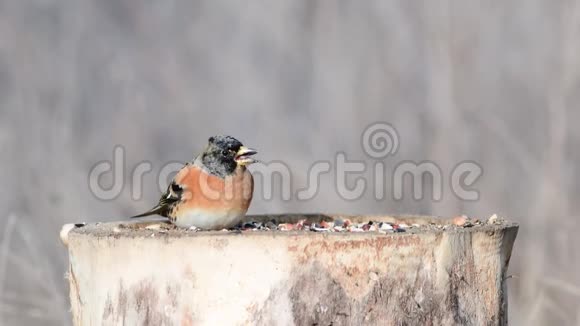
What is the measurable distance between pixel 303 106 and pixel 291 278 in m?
3.69

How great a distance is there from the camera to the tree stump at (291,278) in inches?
117

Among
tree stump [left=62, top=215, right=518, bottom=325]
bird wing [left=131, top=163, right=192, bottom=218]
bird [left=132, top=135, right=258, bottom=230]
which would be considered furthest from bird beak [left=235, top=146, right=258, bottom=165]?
tree stump [left=62, top=215, right=518, bottom=325]

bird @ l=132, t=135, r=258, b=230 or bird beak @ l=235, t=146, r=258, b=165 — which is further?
bird beak @ l=235, t=146, r=258, b=165

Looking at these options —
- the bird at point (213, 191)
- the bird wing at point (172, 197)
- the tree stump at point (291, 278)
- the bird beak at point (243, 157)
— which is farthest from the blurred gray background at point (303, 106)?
the tree stump at point (291, 278)

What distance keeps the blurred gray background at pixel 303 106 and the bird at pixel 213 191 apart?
1.48m

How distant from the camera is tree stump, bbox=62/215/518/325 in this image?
2.97 meters

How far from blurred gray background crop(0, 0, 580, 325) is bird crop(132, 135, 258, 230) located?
148cm

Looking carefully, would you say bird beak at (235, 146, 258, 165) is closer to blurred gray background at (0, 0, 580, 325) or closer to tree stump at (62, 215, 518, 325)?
tree stump at (62, 215, 518, 325)

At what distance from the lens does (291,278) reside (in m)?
2.97

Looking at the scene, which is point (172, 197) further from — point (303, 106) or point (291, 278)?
point (303, 106)

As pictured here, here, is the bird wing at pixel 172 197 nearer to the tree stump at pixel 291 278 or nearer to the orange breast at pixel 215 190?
the orange breast at pixel 215 190

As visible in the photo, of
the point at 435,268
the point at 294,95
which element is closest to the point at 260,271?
the point at 435,268

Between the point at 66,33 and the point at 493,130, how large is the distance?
11.3 feet

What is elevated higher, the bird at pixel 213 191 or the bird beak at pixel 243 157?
the bird beak at pixel 243 157
